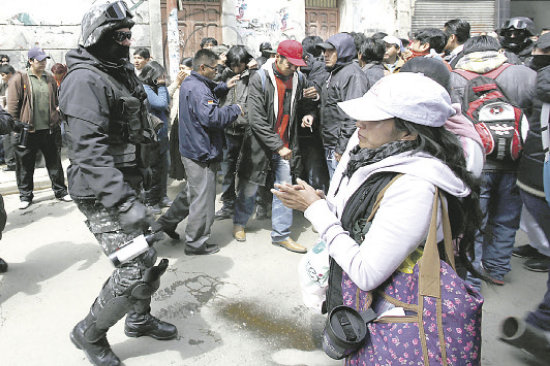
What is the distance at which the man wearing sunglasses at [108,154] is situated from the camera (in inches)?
94.6

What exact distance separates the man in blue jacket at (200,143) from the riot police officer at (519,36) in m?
4.00

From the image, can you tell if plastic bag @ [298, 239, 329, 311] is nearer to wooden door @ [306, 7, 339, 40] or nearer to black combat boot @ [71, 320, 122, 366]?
black combat boot @ [71, 320, 122, 366]

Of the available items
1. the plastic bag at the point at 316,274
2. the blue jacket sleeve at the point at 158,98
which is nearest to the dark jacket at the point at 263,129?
the blue jacket sleeve at the point at 158,98

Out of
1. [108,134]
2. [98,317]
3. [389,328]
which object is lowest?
[98,317]

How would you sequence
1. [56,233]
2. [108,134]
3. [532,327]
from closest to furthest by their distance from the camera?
[108,134] < [532,327] < [56,233]

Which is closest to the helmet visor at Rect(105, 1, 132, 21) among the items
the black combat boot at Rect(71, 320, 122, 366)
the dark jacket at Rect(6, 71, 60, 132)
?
the black combat boot at Rect(71, 320, 122, 366)

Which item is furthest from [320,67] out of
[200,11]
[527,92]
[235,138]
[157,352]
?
[200,11]

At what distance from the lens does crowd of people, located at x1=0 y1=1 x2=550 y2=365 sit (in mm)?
1547

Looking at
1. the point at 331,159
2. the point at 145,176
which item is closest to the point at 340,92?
the point at 331,159

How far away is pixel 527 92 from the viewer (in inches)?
136

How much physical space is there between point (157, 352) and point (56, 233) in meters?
2.75

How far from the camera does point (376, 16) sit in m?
12.3

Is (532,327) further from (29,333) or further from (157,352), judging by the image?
(29,333)

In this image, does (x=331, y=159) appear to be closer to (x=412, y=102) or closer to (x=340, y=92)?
(x=340, y=92)
